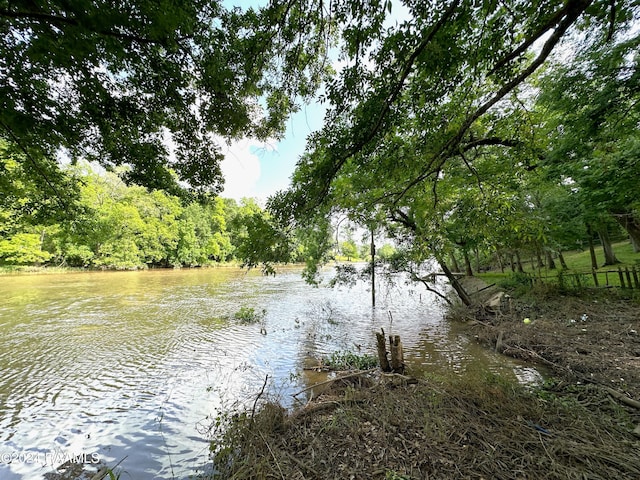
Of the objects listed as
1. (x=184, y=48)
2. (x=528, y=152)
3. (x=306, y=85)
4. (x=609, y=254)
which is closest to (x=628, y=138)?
(x=528, y=152)

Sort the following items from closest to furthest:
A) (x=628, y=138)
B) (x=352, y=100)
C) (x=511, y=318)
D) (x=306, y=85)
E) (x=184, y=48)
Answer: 1. (x=352, y=100)
2. (x=184, y=48)
3. (x=306, y=85)
4. (x=628, y=138)
5. (x=511, y=318)

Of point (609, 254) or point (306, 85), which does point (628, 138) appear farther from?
point (609, 254)

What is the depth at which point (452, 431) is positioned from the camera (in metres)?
2.73

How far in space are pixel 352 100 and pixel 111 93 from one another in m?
4.19

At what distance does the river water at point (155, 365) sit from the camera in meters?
3.43

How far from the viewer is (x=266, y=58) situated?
396 centimetres

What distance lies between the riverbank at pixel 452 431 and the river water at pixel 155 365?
104cm

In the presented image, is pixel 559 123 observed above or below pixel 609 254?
above

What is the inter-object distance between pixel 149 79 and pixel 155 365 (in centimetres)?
610

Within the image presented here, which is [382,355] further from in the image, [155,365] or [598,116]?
[598,116]

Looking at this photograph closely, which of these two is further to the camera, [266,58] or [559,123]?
[559,123]

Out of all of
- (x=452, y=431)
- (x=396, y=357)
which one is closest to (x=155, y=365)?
(x=396, y=357)

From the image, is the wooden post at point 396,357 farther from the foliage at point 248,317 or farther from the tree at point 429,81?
the foliage at point 248,317

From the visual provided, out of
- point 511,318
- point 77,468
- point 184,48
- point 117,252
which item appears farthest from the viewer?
point 117,252
